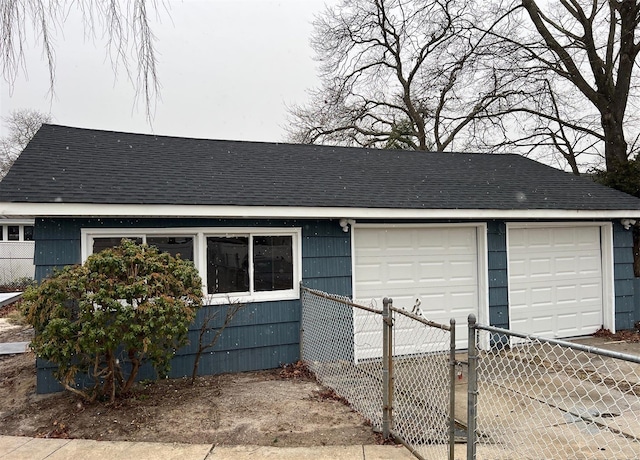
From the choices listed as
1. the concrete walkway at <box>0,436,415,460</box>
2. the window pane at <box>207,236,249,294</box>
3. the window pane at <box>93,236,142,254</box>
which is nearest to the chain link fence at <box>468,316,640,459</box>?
the concrete walkway at <box>0,436,415,460</box>

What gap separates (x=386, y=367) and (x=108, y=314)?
271 centimetres

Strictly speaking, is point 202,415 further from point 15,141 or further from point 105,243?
point 15,141

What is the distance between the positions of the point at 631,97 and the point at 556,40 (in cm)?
267

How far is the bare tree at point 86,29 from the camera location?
2596 mm

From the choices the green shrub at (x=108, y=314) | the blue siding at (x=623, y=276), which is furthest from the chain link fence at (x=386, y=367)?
the blue siding at (x=623, y=276)

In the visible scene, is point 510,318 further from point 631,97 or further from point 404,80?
point 404,80

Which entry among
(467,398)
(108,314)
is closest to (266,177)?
(108,314)

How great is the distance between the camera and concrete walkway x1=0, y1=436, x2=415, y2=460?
3762 millimetres

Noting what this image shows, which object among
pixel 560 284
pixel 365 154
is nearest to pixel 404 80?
pixel 365 154

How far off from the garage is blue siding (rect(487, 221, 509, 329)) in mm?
159

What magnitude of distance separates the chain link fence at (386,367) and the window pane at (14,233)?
16279 millimetres

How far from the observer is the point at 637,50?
38.4 feet

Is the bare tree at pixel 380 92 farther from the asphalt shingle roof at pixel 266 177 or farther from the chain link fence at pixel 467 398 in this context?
the chain link fence at pixel 467 398

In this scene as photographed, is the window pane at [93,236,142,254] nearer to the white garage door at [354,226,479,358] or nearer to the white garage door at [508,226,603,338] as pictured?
the white garage door at [354,226,479,358]
